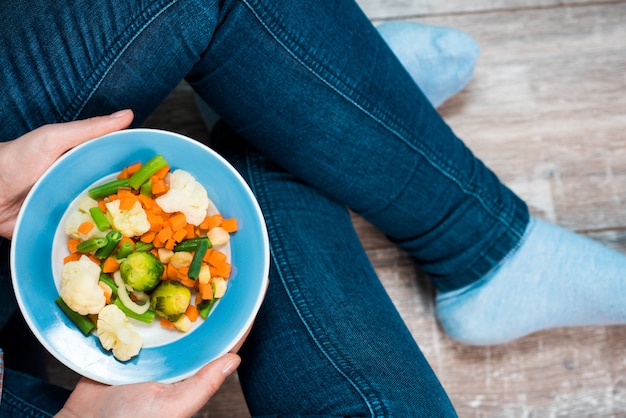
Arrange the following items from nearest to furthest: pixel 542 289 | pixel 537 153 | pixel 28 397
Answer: pixel 28 397, pixel 542 289, pixel 537 153

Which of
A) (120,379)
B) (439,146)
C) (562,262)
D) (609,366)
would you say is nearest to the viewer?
(120,379)

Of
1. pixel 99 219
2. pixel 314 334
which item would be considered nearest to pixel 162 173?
pixel 99 219

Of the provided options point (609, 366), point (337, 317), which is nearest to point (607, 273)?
point (609, 366)

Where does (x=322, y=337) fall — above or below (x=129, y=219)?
below

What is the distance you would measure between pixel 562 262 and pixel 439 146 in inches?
14.3

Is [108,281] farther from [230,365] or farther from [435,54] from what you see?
[435,54]

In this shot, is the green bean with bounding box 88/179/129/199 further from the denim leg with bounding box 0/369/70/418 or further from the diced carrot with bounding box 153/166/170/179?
the denim leg with bounding box 0/369/70/418

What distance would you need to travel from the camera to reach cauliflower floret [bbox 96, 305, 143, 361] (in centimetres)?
76

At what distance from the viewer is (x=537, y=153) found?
51.1 inches

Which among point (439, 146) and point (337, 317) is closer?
point (337, 317)

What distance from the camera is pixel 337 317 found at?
882mm

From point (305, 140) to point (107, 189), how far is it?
0.31 metres

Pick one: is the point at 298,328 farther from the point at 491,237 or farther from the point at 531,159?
the point at 531,159

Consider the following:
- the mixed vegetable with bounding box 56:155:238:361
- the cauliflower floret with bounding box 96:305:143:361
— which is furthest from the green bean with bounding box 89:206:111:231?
the cauliflower floret with bounding box 96:305:143:361
